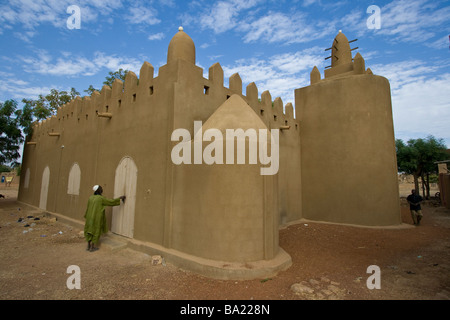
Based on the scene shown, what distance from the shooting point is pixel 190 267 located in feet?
17.3

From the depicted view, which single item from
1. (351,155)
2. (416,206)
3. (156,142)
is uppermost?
(351,155)

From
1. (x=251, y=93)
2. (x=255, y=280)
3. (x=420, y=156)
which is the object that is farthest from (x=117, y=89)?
(x=420, y=156)

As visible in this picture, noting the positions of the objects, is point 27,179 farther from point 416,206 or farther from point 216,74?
point 416,206

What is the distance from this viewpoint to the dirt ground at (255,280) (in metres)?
4.31

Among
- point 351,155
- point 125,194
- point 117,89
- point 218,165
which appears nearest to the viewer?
point 218,165

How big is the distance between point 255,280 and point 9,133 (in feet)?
67.5

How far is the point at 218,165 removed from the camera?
17.5 feet

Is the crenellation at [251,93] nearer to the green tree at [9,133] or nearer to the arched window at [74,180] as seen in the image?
the arched window at [74,180]

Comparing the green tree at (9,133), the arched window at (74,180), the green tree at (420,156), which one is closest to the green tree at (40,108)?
the green tree at (9,133)

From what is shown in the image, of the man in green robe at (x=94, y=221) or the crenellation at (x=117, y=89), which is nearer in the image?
the man in green robe at (x=94, y=221)

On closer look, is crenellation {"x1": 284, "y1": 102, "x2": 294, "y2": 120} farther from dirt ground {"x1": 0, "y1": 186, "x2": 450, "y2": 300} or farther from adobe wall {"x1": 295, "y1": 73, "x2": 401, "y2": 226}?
dirt ground {"x1": 0, "y1": 186, "x2": 450, "y2": 300}

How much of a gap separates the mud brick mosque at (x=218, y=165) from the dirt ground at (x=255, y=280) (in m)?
0.48

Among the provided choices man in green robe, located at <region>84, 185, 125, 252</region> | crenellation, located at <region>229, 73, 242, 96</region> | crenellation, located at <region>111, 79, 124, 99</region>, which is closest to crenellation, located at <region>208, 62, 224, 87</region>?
crenellation, located at <region>229, 73, 242, 96</region>
